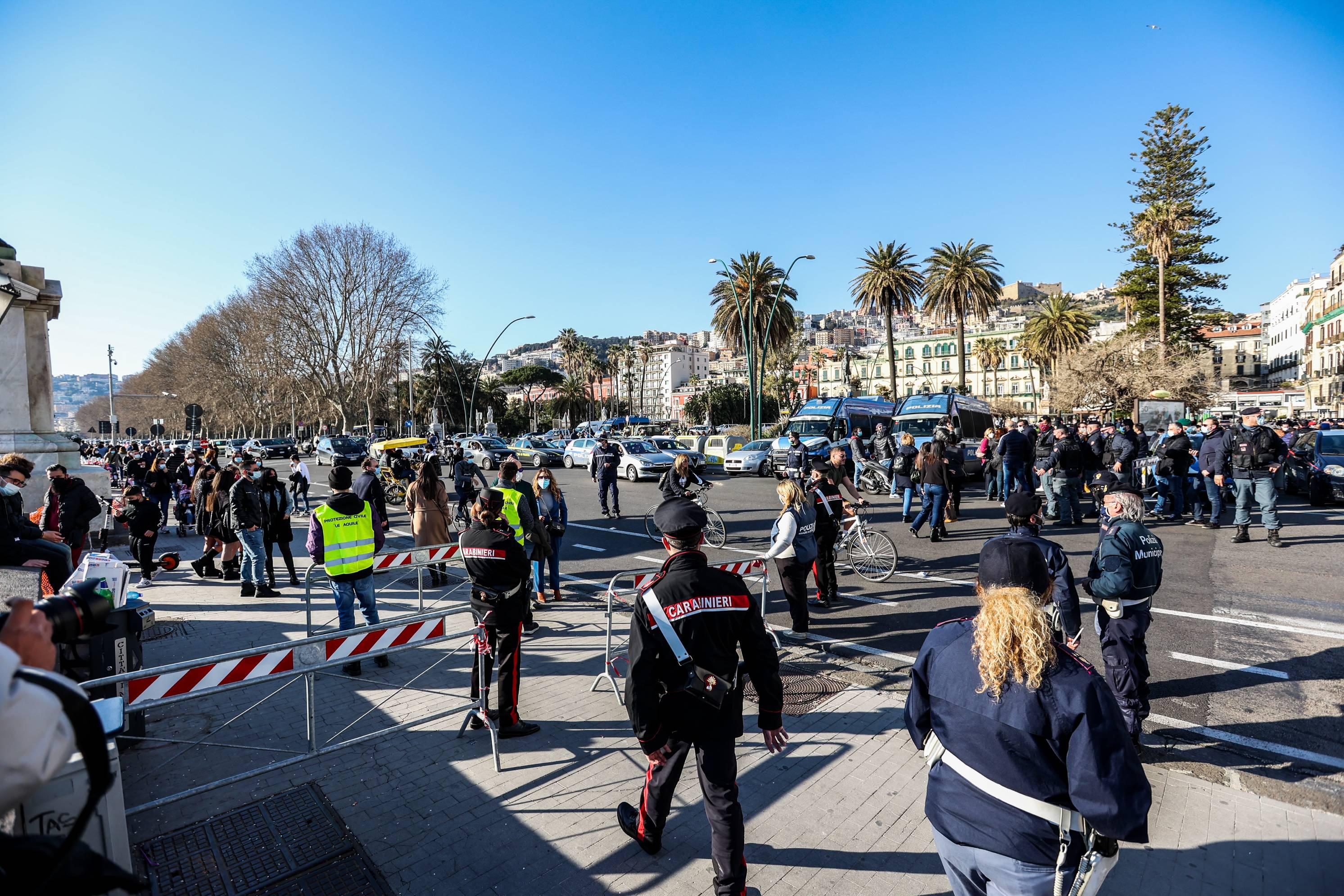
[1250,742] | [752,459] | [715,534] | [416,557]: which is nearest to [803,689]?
[1250,742]

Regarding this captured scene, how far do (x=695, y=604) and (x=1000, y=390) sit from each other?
13487 cm

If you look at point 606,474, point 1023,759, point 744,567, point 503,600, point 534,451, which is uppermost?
point 534,451

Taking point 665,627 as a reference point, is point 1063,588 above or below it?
below

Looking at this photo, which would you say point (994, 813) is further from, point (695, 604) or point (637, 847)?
point (637, 847)

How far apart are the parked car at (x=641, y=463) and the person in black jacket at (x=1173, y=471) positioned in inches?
563

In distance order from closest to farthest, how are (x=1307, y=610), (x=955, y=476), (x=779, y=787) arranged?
(x=779, y=787) → (x=1307, y=610) → (x=955, y=476)

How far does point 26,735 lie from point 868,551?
917 centimetres

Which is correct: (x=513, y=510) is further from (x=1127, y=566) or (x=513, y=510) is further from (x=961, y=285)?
(x=961, y=285)

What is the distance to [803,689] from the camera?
234 inches

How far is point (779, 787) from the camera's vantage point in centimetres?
434

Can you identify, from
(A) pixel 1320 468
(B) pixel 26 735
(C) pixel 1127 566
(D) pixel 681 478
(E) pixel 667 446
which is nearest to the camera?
(B) pixel 26 735

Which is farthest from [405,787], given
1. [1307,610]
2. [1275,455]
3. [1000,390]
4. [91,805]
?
[1000,390]

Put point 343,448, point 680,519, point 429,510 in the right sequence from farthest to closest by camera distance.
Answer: point 343,448 → point 429,510 → point 680,519

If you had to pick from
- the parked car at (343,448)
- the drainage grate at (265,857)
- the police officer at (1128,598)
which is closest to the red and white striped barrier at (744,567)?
the police officer at (1128,598)
